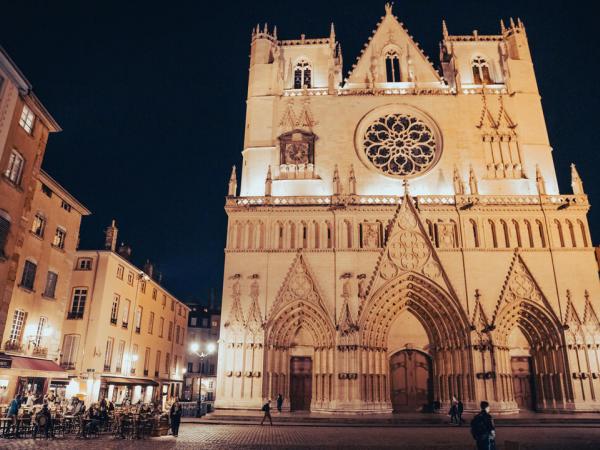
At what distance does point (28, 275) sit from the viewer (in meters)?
20.1

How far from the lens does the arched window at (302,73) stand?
31766mm

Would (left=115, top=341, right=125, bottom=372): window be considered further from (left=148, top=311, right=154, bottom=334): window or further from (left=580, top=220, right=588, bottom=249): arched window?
(left=580, top=220, right=588, bottom=249): arched window

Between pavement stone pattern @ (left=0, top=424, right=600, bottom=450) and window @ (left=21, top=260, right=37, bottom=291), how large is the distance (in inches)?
314

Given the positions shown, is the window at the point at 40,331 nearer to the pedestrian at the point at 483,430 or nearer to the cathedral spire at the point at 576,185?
the pedestrian at the point at 483,430

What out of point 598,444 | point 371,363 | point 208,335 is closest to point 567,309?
point 371,363

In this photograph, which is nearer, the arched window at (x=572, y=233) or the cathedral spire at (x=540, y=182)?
the arched window at (x=572, y=233)

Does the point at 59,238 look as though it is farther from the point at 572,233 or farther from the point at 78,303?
the point at 572,233

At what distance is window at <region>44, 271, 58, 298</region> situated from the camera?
21547 millimetres

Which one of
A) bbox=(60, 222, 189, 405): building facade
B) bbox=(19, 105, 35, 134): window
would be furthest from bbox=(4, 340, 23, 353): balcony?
bbox=(19, 105, 35, 134): window

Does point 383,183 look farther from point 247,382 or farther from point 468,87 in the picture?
point 247,382

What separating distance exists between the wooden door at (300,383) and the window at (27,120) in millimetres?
16728

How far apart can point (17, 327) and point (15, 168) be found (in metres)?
6.63

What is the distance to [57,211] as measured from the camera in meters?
22.7

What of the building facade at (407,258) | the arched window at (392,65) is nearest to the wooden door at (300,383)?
the building facade at (407,258)
